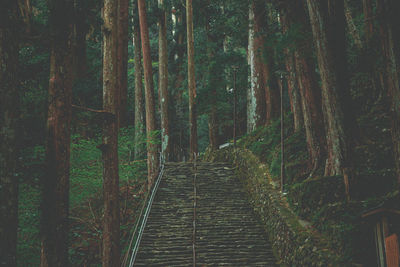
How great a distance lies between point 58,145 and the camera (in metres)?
7.00

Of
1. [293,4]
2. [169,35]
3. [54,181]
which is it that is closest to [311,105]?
[293,4]

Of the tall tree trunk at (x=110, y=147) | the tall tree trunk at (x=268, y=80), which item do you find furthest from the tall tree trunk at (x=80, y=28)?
the tall tree trunk at (x=268, y=80)

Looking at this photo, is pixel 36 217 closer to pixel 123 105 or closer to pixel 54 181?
pixel 54 181

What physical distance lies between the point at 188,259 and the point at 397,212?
6.77 m

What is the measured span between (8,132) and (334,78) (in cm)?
636

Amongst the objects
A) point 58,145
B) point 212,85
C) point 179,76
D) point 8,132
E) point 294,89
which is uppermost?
point 179,76

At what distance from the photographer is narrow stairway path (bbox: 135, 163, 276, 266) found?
35.6ft

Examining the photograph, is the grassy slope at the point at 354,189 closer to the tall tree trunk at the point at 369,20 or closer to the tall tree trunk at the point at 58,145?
the tall tree trunk at the point at 369,20

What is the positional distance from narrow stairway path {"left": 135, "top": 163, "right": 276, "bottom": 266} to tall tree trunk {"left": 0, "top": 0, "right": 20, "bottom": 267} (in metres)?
5.52

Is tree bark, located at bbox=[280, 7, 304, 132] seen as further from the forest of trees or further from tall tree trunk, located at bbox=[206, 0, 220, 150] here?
tall tree trunk, located at bbox=[206, 0, 220, 150]

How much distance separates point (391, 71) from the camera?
5652 millimetres

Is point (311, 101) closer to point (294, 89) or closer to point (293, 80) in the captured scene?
point (293, 80)

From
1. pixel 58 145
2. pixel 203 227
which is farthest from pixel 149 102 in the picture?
pixel 58 145

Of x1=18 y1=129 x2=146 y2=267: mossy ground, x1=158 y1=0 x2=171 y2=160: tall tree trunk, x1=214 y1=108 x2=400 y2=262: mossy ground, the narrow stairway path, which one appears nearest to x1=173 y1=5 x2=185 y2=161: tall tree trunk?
x1=158 y1=0 x2=171 y2=160: tall tree trunk
